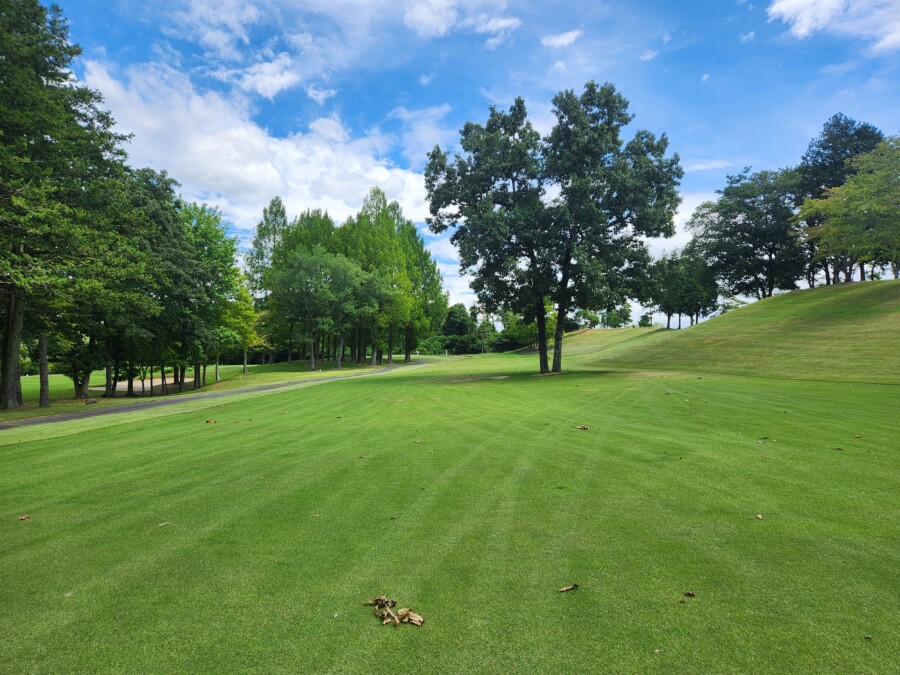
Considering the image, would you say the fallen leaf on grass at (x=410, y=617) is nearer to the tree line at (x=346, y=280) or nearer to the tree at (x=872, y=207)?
the tree at (x=872, y=207)

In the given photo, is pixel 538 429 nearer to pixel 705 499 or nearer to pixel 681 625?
pixel 705 499

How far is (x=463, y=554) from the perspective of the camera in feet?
11.9

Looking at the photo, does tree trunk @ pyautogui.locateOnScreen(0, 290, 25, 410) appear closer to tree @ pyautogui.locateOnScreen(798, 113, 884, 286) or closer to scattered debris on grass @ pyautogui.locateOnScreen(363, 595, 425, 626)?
scattered debris on grass @ pyautogui.locateOnScreen(363, 595, 425, 626)

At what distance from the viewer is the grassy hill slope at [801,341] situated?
21.8m

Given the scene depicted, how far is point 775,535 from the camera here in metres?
3.84

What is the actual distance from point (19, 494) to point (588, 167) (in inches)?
1021

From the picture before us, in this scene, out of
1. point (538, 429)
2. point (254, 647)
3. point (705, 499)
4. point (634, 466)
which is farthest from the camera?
point (538, 429)

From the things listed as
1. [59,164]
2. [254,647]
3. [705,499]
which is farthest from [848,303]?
[59,164]

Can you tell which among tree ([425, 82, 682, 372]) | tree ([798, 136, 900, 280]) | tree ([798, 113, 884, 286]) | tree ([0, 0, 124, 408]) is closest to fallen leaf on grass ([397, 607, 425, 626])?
tree ([0, 0, 124, 408])

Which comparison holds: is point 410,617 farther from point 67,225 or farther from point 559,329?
point 559,329

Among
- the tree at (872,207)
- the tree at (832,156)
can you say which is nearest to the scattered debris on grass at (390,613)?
the tree at (872,207)

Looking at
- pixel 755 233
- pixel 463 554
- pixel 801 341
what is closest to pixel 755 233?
pixel 755 233

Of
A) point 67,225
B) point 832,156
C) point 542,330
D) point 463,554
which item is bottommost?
point 463,554

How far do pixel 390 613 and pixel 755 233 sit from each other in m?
63.3
